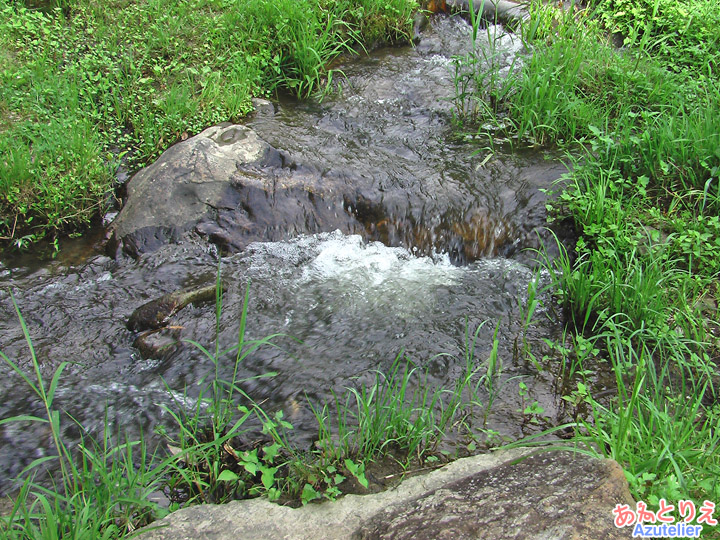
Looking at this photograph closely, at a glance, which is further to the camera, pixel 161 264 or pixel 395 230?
pixel 395 230

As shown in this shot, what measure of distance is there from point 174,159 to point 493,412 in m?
3.33

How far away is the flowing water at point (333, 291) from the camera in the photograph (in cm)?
311

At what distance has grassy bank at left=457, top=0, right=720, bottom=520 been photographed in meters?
2.41

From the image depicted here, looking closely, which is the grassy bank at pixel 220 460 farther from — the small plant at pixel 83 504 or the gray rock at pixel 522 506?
the gray rock at pixel 522 506

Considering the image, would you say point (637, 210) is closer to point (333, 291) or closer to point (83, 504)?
point (333, 291)

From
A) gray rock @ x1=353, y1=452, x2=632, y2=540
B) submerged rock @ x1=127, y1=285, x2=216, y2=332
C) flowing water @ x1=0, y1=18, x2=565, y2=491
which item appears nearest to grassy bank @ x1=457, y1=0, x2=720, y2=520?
gray rock @ x1=353, y1=452, x2=632, y2=540

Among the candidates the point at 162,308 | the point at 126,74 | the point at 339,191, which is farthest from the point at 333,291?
the point at 126,74

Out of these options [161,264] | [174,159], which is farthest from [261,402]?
[174,159]

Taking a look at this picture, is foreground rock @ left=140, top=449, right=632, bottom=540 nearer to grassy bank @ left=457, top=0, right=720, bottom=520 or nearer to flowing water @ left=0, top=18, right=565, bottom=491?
grassy bank @ left=457, top=0, right=720, bottom=520

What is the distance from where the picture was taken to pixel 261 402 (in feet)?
9.89

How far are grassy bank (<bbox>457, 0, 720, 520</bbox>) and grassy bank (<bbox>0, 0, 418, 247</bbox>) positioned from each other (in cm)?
183

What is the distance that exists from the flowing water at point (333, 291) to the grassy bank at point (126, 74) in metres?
0.46

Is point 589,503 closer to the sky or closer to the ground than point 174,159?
closer to the ground

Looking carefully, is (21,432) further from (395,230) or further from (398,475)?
(395,230)
